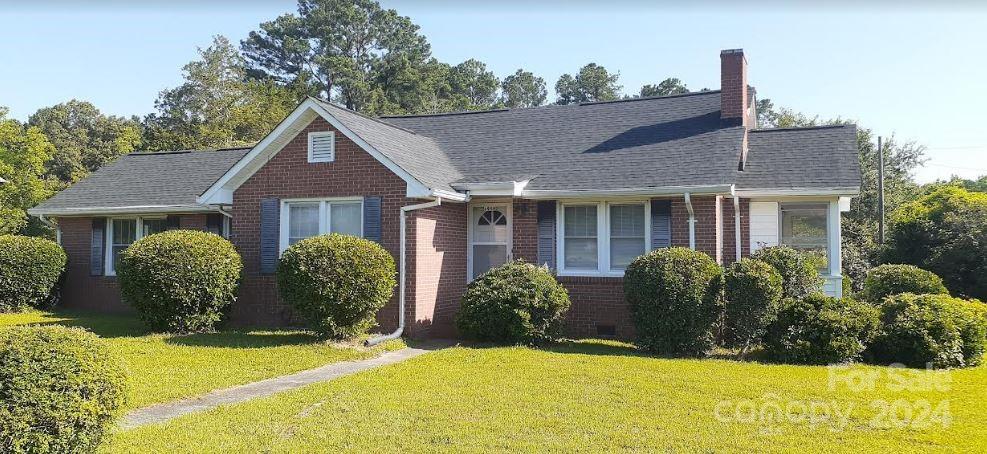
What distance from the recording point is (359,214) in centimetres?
1380

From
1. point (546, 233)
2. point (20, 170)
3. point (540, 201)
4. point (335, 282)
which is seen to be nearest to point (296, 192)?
point (335, 282)

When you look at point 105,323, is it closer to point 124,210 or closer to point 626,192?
point 124,210

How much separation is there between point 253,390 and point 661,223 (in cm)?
809

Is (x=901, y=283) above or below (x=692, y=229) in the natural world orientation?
below

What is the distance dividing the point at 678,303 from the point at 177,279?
8.64 m

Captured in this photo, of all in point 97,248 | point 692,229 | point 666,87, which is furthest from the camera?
point 666,87

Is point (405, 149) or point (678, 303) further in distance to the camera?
point (405, 149)

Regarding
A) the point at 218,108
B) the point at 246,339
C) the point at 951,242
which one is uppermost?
the point at 218,108

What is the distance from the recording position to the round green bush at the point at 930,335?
10.5m

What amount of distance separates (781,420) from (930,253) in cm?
1468

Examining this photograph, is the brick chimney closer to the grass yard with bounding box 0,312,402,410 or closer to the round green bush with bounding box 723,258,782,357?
the round green bush with bounding box 723,258,782,357

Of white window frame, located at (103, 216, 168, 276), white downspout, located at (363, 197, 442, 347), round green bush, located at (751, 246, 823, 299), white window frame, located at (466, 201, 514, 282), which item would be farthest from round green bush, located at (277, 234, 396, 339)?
white window frame, located at (103, 216, 168, 276)

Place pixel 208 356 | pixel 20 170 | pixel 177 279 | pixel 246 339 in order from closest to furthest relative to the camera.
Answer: pixel 208 356 → pixel 246 339 → pixel 177 279 → pixel 20 170

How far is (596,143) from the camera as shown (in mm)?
16188
